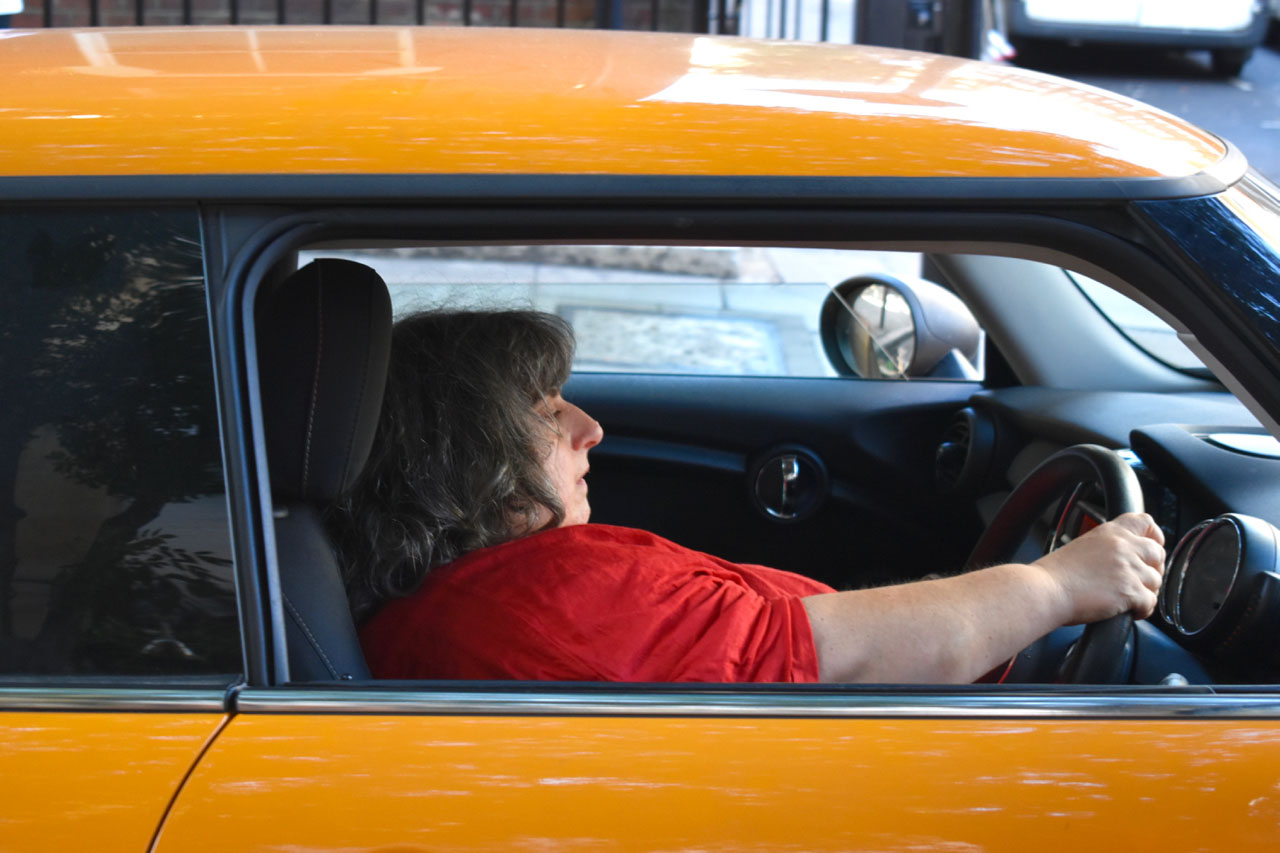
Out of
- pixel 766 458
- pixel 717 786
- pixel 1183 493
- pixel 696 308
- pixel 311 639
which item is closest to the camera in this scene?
pixel 717 786

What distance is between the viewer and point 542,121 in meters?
1.27

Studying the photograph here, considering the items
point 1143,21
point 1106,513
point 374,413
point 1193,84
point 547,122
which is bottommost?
point 1193,84

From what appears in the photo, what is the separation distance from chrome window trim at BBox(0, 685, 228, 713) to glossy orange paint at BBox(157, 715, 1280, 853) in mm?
38

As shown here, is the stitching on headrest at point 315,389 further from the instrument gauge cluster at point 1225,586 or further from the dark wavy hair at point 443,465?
the instrument gauge cluster at point 1225,586

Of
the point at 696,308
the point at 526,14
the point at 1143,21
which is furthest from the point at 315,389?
the point at 1143,21

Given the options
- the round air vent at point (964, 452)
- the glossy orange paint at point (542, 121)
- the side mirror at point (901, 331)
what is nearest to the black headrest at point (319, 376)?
the glossy orange paint at point (542, 121)

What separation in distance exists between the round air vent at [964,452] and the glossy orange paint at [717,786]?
163cm

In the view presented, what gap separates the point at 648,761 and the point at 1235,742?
21.5 inches

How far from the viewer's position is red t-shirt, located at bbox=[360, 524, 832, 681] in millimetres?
1472

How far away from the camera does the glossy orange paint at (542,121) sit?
1227 mm

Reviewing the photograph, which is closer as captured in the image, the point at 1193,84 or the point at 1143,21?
the point at 1143,21

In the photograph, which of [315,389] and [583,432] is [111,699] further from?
[583,432]

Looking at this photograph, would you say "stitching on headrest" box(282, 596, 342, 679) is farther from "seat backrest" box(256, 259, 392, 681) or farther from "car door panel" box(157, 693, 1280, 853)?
"car door panel" box(157, 693, 1280, 853)

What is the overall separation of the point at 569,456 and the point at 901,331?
4.61 feet
